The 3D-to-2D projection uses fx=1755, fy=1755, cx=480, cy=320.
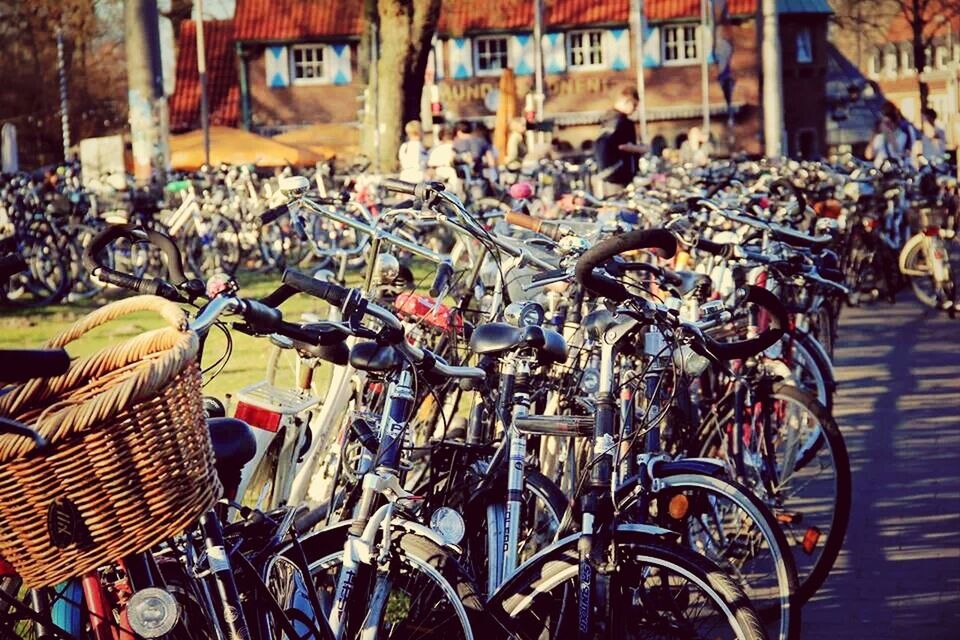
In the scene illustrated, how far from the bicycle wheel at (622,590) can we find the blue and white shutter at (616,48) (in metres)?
51.4

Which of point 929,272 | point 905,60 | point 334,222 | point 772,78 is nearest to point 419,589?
point 334,222

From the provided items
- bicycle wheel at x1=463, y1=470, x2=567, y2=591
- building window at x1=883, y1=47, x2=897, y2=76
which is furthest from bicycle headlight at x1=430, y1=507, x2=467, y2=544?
building window at x1=883, y1=47, x2=897, y2=76

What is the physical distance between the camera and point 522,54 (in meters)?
54.7

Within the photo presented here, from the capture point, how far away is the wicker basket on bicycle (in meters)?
2.73

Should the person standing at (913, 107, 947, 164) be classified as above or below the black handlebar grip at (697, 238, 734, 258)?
above

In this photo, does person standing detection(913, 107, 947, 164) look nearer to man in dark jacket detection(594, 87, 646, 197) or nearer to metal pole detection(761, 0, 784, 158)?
metal pole detection(761, 0, 784, 158)

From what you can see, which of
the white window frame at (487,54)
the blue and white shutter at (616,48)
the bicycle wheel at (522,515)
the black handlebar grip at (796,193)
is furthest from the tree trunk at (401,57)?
the blue and white shutter at (616,48)

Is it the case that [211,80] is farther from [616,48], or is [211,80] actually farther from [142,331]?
[142,331]

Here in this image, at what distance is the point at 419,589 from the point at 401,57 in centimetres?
2227

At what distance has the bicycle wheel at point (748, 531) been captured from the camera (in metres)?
4.25

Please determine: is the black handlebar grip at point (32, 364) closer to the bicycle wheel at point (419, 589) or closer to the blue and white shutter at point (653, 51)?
the bicycle wheel at point (419, 589)

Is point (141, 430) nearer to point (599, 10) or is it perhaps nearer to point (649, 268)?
point (649, 268)

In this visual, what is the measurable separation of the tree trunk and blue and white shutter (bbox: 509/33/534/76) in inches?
1141

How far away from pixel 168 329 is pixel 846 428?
21.6ft
